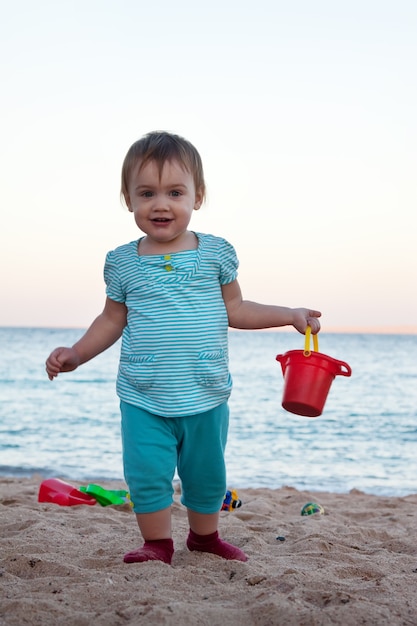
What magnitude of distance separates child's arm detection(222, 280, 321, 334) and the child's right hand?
63cm

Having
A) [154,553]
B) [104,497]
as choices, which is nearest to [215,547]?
[154,553]

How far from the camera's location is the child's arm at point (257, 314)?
2945 millimetres

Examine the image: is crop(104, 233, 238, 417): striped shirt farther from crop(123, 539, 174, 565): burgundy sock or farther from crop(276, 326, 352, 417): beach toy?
crop(123, 539, 174, 565): burgundy sock

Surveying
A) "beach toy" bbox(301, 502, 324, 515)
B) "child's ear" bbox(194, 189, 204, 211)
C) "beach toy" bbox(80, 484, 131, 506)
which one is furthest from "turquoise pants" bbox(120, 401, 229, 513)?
"beach toy" bbox(80, 484, 131, 506)

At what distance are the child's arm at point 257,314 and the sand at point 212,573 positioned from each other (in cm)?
92

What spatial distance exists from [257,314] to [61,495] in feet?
7.77

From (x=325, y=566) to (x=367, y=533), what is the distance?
1.01 m

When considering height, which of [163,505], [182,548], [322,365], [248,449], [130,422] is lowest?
[248,449]

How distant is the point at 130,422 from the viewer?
2787 mm

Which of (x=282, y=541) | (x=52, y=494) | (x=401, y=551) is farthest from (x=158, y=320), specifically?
(x=52, y=494)

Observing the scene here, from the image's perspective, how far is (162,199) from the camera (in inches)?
109

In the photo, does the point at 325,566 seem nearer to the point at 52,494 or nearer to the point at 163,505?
the point at 163,505

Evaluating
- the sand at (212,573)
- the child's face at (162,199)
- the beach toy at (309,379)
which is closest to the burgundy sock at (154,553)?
the sand at (212,573)

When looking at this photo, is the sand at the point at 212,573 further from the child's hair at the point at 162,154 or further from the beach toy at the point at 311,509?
the child's hair at the point at 162,154
